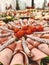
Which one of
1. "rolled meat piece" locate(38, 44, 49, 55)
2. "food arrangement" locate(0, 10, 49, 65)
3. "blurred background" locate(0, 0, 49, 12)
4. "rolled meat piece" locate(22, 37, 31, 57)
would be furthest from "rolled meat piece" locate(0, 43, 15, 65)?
"blurred background" locate(0, 0, 49, 12)

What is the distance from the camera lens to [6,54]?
1.55 meters

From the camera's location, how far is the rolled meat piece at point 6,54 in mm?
1438

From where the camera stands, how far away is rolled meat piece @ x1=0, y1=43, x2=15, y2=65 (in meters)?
1.44

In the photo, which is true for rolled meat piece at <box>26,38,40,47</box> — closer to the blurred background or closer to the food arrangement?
the food arrangement

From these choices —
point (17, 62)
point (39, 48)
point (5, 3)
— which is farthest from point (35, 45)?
point (5, 3)

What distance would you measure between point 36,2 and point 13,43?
7283 mm

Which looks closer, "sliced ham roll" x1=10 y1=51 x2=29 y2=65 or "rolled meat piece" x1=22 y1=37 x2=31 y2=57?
"sliced ham roll" x1=10 y1=51 x2=29 y2=65

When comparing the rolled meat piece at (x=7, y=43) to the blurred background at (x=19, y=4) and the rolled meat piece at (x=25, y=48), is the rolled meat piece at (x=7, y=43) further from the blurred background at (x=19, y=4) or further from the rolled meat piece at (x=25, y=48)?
the blurred background at (x=19, y=4)

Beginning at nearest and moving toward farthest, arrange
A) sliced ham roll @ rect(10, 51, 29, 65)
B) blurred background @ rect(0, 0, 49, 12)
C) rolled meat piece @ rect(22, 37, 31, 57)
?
sliced ham roll @ rect(10, 51, 29, 65), rolled meat piece @ rect(22, 37, 31, 57), blurred background @ rect(0, 0, 49, 12)

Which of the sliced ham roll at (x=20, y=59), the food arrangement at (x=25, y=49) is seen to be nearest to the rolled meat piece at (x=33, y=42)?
the food arrangement at (x=25, y=49)

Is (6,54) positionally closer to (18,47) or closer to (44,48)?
(18,47)

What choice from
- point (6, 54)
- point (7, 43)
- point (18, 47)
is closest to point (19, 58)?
point (6, 54)

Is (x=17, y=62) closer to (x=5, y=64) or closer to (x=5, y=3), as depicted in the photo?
(x=5, y=64)

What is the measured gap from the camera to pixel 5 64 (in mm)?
1410
